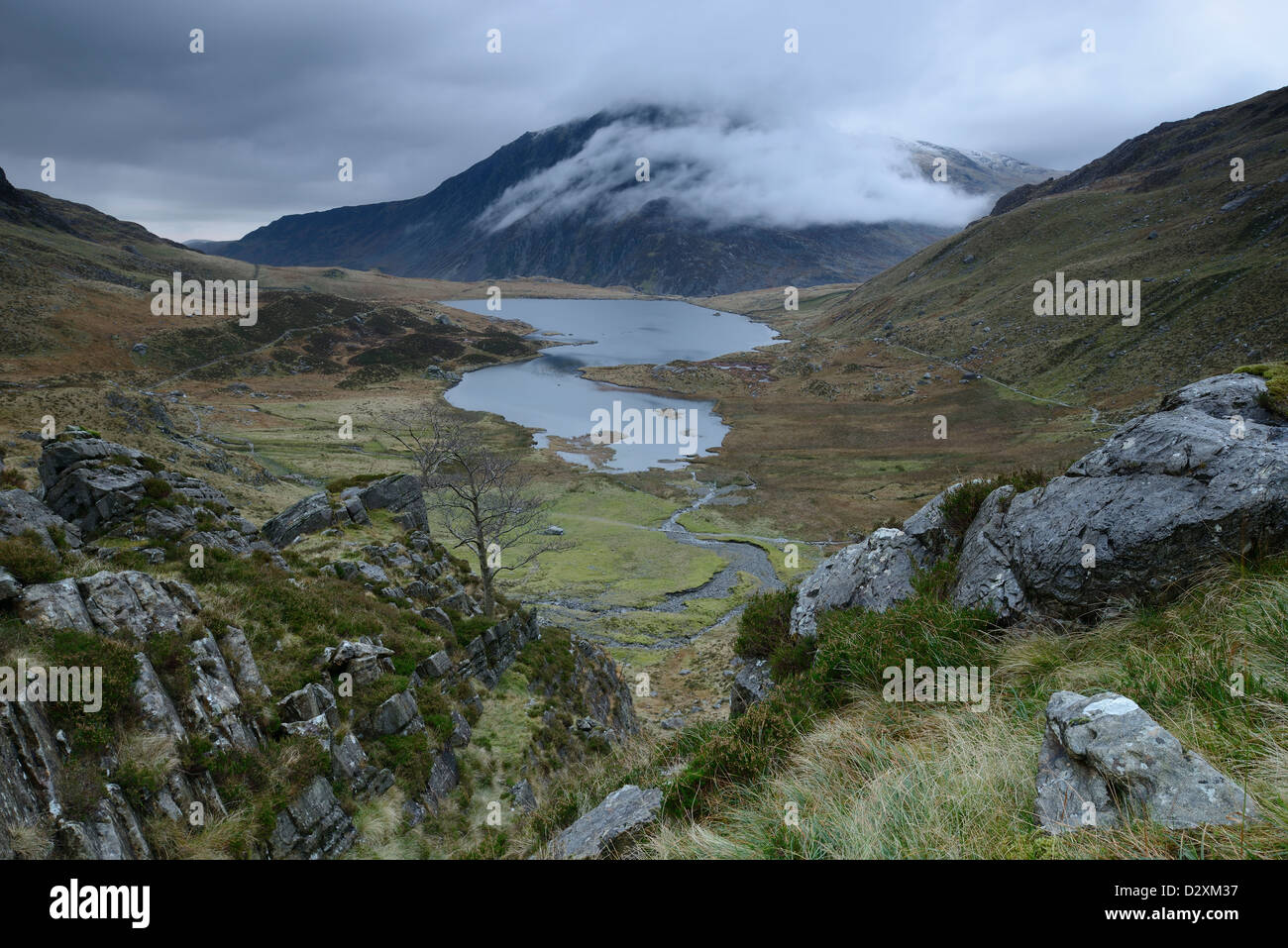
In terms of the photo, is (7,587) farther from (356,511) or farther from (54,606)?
(356,511)

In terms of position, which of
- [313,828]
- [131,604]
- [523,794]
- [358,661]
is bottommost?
[523,794]

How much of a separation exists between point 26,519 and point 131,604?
5.03 metres

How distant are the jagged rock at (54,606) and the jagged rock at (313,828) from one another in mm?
4292

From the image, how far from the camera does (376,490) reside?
2806cm

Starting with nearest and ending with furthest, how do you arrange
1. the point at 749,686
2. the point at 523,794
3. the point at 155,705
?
the point at 155,705, the point at 749,686, the point at 523,794

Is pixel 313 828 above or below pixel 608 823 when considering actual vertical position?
below

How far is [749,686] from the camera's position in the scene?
44.1 ft

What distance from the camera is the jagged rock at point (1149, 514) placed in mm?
7125

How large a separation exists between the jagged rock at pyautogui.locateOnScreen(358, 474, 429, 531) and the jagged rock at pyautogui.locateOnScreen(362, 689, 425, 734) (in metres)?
13.7

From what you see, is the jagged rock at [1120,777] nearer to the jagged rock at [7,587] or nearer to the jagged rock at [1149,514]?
the jagged rock at [1149,514]

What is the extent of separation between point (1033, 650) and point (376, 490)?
27012 millimetres

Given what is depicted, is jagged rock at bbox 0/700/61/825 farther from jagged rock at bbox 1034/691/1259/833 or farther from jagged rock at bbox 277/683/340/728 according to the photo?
jagged rock at bbox 1034/691/1259/833

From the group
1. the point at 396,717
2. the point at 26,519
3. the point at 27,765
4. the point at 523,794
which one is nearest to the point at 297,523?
the point at 26,519
